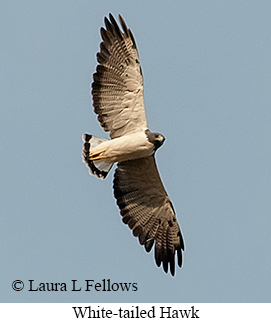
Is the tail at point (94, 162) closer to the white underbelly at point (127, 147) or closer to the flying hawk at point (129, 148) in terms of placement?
the flying hawk at point (129, 148)

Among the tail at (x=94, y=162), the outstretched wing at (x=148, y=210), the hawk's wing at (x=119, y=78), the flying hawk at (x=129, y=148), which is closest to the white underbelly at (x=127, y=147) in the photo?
the flying hawk at (x=129, y=148)

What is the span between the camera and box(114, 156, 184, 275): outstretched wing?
19000 millimetres

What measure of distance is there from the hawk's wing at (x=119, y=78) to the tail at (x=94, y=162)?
1.76 feet

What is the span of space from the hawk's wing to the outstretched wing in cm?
99

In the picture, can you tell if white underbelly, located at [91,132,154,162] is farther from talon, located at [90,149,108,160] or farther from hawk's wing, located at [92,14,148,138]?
hawk's wing, located at [92,14,148,138]

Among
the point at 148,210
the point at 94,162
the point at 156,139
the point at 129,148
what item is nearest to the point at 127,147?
the point at 129,148

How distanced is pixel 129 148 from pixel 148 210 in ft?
4.67

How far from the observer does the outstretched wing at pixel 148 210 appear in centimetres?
1900

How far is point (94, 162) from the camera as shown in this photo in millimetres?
18797

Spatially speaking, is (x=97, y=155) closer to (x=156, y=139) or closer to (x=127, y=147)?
(x=127, y=147)

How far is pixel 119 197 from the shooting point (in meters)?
19.1

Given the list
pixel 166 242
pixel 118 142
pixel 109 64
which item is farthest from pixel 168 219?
pixel 109 64
